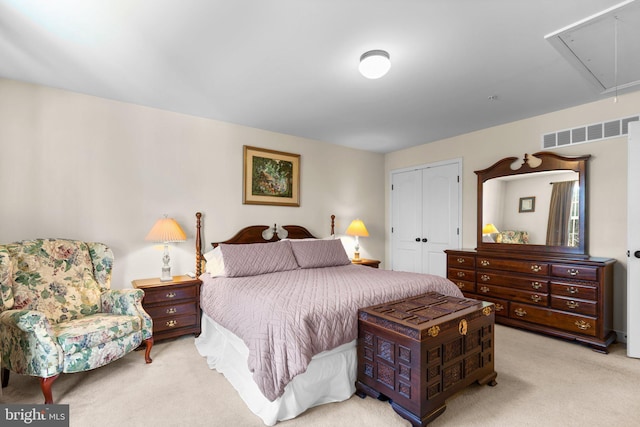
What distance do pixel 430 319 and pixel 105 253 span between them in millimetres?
2859

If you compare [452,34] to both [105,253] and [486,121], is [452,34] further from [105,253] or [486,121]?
[105,253]

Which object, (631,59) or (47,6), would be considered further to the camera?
(631,59)

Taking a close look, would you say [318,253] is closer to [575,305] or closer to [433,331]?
[433,331]

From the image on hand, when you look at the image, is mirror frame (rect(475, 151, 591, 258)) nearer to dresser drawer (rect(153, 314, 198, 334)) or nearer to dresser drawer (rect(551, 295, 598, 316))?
dresser drawer (rect(551, 295, 598, 316))

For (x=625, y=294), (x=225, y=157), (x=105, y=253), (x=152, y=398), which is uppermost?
(x=225, y=157)

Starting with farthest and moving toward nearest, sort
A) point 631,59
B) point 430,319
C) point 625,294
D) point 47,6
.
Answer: point 625,294
point 631,59
point 430,319
point 47,6

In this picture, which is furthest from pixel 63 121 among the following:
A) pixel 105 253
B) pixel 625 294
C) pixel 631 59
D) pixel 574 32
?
pixel 625 294

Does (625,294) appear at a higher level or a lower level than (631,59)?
lower

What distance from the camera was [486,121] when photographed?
154 inches

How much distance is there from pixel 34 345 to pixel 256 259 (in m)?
1.78

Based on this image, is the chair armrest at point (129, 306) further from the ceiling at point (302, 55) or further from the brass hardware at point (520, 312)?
the brass hardware at point (520, 312)

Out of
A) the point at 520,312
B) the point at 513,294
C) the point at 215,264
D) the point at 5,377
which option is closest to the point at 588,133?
the point at 513,294

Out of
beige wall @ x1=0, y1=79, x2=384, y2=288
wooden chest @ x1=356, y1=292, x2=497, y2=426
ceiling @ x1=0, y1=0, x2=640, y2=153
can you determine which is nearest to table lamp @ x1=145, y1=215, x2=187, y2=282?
beige wall @ x1=0, y1=79, x2=384, y2=288

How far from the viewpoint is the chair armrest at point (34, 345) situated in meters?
2.00
